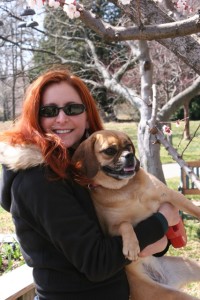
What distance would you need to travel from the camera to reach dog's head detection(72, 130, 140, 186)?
2281 mm

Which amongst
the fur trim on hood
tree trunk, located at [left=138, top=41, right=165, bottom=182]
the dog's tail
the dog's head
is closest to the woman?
the fur trim on hood

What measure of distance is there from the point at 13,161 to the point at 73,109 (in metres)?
0.46

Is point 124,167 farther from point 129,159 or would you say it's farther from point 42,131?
point 42,131

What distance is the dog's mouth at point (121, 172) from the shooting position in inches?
93.8

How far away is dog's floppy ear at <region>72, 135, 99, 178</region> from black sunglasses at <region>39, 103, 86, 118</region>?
205 millimetres

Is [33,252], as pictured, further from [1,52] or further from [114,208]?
[1,52]

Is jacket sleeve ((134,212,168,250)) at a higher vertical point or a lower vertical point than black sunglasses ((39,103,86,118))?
lower

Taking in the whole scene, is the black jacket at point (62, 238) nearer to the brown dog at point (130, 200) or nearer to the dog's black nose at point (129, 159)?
the brown dog at point (130, 200)

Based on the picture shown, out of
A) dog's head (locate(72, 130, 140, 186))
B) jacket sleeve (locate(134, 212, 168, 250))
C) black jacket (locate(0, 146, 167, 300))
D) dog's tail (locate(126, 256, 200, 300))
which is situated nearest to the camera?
black jacket (locate(0, 146, 167, 300))

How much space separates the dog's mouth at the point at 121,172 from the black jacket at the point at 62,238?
1.67ft

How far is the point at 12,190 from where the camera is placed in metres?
1.79

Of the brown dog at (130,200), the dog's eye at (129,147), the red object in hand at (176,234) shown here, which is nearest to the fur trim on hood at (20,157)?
the brown dog at (130,200)

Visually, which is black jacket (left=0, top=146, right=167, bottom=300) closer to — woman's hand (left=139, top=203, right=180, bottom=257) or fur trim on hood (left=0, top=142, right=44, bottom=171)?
fur trim on hood (left=0, top=142, right=44, bottom=171)

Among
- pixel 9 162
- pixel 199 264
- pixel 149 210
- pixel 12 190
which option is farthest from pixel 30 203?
pixel 199 264
